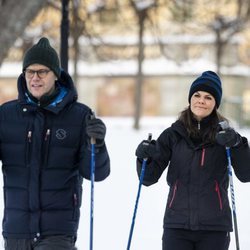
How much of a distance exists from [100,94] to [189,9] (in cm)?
1056

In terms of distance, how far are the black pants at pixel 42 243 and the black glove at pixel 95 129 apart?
1.97 feet

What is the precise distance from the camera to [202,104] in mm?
4059

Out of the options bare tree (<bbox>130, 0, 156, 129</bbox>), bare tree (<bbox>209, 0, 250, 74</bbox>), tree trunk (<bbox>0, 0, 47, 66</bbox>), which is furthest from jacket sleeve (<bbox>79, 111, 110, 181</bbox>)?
bare tree (<bbox>209, 0, 250, 74</bbox>)

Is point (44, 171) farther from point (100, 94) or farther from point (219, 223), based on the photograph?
point (100, 94)

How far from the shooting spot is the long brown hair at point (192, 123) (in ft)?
13.1

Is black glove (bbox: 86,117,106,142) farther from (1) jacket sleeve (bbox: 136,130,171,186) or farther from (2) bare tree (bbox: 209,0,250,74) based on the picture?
(2) bare tree (bbox: 209,0,250,74)

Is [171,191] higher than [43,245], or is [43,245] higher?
[171,191]

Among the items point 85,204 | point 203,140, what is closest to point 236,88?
point 85,204

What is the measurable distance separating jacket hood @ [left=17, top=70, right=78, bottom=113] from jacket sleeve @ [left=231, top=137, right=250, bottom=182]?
3.47 feet

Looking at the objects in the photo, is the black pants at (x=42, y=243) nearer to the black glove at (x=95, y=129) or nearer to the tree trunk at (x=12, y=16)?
the black glove at (x=95, y=129)

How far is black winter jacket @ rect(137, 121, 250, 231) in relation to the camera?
12.7ft

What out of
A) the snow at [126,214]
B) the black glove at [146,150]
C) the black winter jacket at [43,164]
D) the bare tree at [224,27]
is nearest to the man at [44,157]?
the black winter jacket at [43,164]

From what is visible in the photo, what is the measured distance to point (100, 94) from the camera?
97.7 feet

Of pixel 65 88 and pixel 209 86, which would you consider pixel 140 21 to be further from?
pixel 65 88
